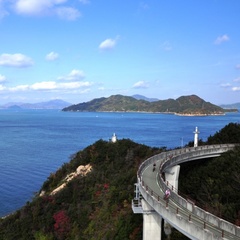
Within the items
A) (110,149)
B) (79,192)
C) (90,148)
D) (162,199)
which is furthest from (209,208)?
(90,148)

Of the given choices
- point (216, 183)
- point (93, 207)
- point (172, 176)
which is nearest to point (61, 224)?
point (93, 207)

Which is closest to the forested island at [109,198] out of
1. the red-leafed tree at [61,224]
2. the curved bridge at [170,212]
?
the red-leafed tree at [61,224]

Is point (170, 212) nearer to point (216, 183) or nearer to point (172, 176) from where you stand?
A: point (172, 176)

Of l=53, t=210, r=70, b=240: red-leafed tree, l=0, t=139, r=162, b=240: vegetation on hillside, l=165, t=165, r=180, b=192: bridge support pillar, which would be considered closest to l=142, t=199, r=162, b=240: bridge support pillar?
l=0, t=139, r=162, b=240: vegetation on hillside

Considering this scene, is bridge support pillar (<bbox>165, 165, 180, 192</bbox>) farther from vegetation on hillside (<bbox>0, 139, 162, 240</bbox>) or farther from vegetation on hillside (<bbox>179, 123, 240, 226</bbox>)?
vegetation on hillside (<bbox>0, 139, 162, 240</bbox>)

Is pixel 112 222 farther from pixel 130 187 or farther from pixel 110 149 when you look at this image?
pixel 110 149

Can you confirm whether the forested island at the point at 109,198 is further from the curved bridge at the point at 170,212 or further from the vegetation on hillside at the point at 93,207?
the curved bridge at the point at 170,212
